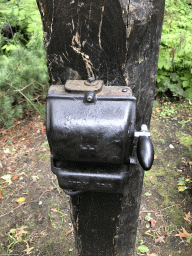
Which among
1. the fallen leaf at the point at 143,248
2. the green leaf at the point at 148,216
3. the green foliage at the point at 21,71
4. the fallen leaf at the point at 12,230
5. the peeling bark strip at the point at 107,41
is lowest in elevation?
the fallen leaf at the point at 12,230

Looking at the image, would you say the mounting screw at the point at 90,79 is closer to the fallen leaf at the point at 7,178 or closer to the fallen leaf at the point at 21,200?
the fallen leaf at the point at 21,200

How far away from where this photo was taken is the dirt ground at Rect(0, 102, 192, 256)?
2076 mm

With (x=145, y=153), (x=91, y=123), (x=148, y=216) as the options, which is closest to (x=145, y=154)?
(x=145, y=153)

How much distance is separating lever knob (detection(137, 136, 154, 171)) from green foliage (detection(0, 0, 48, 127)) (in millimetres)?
2397

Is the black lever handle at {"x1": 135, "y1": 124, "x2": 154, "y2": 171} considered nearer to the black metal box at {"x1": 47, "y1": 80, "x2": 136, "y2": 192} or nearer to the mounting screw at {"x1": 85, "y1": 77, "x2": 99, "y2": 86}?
the black metal box at {"x1": 47, "y1": 80, "x2": 136, "y2": 192}

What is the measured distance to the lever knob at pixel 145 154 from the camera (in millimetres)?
693

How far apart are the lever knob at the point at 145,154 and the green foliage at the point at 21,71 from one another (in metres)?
2.40

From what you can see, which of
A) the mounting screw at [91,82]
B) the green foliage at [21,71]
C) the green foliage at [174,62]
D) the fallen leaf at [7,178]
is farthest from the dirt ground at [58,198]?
the mounting screw at [91,82]

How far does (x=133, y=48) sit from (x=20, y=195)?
2323 mm

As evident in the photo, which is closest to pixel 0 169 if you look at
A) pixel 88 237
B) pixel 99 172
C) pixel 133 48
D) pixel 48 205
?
pixel 48 205

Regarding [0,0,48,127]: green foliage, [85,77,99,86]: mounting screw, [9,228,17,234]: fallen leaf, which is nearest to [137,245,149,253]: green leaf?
[9,228,17,234]: fallen leaf

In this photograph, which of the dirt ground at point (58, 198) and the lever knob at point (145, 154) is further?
the dirt ground at point (58, 198)

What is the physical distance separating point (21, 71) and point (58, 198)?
188cm

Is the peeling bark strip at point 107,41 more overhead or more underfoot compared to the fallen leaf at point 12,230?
more overhead
